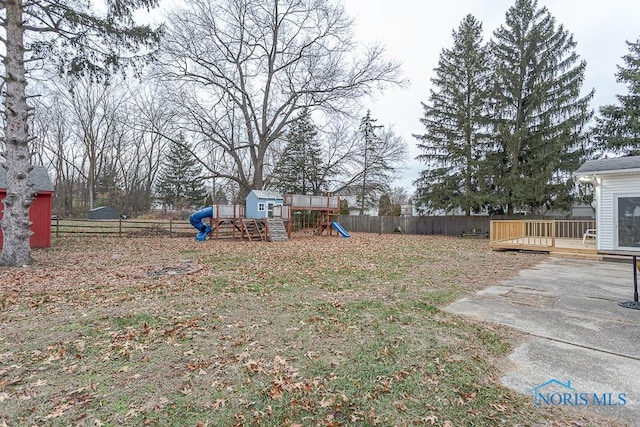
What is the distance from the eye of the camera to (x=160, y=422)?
2.24 metres

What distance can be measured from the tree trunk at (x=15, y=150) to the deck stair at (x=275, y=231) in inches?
371

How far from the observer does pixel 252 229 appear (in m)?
17.3

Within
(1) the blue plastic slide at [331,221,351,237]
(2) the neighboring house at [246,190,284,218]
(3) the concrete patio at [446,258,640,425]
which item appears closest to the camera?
(3) the concrete patio at [446,258,640,425]

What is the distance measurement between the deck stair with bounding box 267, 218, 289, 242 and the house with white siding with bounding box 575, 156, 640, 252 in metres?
12.4

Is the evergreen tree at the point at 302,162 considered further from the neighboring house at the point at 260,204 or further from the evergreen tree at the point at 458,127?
the evergreen tree at the point at 458,127

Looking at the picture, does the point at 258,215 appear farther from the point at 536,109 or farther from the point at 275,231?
the point at 536,109

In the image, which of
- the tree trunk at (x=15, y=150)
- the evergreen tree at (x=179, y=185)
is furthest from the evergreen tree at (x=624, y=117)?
the evergreen tree at (x=179, y=185)

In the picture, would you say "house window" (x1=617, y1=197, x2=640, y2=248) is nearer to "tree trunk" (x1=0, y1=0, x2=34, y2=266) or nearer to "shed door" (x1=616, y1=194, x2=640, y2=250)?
"shed door" (x1=616, y1=194, x2=640, y2=250)

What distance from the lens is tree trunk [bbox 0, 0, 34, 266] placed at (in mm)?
7832

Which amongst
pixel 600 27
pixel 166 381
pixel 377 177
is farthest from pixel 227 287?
pixel 377 177

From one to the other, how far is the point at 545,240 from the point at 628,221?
246cm

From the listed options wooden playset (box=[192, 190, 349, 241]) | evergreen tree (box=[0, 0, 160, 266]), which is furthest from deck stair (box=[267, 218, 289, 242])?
evergreen tree (box=[0, 0, 160, 266])

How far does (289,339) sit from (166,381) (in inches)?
52.4

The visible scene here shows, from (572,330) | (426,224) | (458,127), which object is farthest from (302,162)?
(572,330)
